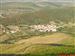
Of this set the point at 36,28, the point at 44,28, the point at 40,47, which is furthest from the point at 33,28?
the point at 40,47

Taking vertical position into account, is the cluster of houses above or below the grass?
above

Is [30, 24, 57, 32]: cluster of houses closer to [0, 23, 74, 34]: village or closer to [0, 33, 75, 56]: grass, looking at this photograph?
[0, 23, 74, 34]: village

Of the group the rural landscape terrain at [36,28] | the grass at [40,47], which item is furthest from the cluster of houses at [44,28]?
the grass at [40,47]

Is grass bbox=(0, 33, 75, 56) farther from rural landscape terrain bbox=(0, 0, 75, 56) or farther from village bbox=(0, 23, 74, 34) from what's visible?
village bbox=(0, 23, 74, 34)

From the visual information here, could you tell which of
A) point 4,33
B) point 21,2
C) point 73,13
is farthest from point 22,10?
point 73,13

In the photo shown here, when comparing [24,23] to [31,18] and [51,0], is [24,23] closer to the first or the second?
[31,18]

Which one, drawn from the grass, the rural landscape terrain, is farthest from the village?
the grass

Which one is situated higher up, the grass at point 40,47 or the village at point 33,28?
the village at point 33,28

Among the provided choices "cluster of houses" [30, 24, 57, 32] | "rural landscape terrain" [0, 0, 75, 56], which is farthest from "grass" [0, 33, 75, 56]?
"cluster of houses" [30, 24, 57, 32]

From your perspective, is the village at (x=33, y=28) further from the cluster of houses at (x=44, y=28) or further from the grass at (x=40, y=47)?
the grass at (x=40, y=47)

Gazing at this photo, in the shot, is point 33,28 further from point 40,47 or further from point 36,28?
point 40,47
